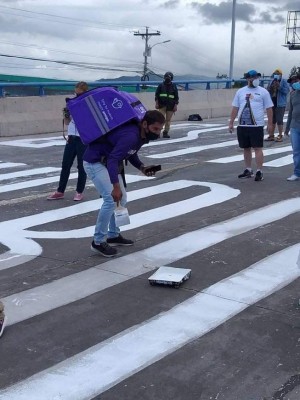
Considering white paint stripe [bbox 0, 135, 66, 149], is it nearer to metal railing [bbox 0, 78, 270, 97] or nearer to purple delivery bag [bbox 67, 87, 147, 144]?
metal railing [bbox 0, 78, 270, 97]

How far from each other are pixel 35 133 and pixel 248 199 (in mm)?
10427

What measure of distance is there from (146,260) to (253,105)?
5.03m

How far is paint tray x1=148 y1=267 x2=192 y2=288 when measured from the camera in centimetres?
577

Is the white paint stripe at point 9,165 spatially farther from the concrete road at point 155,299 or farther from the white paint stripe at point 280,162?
the white paint stripe at point 280,162

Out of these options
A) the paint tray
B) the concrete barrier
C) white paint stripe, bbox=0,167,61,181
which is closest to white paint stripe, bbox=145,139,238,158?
white paint stripe, bbox=0,167,61,181

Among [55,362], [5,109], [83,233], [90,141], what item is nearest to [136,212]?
[83,233]

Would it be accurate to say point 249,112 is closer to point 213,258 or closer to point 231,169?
point 231,169

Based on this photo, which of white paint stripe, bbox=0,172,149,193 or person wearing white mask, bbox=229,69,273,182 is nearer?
white paint stripe, bbox=0,172,149,193

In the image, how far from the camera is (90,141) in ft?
20.9

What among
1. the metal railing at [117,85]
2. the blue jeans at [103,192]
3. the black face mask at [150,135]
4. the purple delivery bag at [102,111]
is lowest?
the blue jeans at [103,192]

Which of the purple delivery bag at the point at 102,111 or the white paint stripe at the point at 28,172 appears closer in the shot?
the purple delivery bag at the point at 102,111

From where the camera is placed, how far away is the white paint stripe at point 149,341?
4.03 metres

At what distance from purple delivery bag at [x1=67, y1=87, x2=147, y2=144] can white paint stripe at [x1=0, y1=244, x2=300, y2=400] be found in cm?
187

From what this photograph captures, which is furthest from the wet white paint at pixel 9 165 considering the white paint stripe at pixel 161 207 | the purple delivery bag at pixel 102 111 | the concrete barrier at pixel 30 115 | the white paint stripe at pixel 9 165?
the purple delivery bag at pixel 102 111
